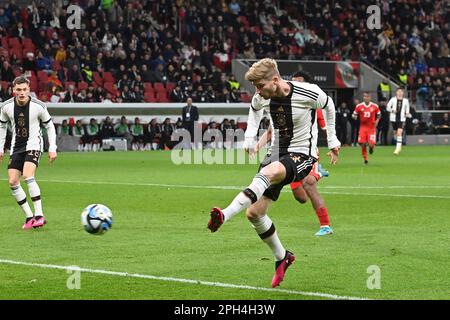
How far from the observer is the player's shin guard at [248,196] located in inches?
343

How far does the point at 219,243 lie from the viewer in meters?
12.2

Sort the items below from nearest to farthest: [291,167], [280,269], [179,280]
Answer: [280,269], [179,280], [291,167]

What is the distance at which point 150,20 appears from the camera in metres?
45.9

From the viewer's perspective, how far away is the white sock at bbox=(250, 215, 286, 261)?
9297 mm

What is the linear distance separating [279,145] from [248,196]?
144cm

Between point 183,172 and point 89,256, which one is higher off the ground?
point 89,256

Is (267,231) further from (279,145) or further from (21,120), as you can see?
(21,120)

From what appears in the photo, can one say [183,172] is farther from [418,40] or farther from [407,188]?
[418,40]

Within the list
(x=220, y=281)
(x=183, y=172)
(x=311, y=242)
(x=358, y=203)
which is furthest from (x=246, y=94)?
(x=220, y=281)

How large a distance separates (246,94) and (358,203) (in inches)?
1104

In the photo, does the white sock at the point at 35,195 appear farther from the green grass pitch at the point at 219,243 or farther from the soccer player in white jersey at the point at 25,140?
the green grass pitch at the point at 219,243

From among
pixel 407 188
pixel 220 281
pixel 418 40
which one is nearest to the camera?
pixel 220 281

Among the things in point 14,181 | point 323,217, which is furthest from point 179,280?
point 14,181
